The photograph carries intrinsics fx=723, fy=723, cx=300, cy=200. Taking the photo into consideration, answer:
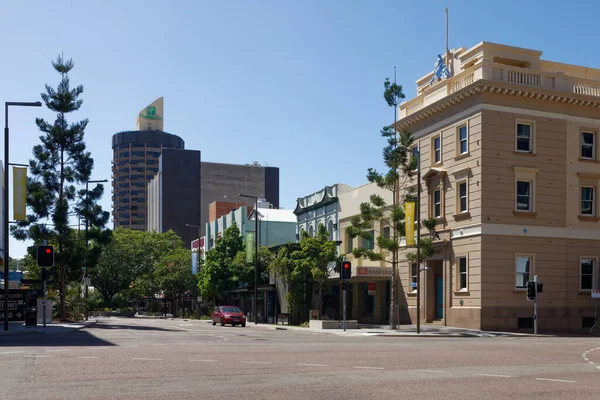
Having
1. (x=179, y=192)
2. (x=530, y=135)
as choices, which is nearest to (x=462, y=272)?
(x=530, y=135)

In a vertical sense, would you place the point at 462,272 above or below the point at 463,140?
below

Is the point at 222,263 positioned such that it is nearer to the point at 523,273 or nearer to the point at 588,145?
the point at 523,273

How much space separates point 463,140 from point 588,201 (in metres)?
8.02

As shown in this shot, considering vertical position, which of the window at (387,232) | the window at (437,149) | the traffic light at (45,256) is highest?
the window at (437,149)

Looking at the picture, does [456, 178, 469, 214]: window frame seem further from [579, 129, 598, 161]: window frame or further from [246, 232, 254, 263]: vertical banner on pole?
[246, 232, 254, 263]: vertical banner on pole

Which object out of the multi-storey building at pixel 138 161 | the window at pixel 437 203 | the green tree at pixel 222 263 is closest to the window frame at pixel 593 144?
the window at pixel 437 203

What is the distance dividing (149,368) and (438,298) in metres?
30.0

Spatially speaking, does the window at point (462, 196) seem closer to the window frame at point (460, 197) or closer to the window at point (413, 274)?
the window frame at point (460, 197)

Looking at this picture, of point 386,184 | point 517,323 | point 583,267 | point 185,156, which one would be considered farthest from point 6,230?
point 185,156

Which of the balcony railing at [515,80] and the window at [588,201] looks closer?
the balcony railing at [515,80]

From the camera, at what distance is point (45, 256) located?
3359 cm

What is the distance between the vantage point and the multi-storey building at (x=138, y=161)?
185250 millimetres

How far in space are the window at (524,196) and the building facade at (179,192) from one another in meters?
111

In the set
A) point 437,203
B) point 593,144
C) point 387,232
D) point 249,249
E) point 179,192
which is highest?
point 179,192
